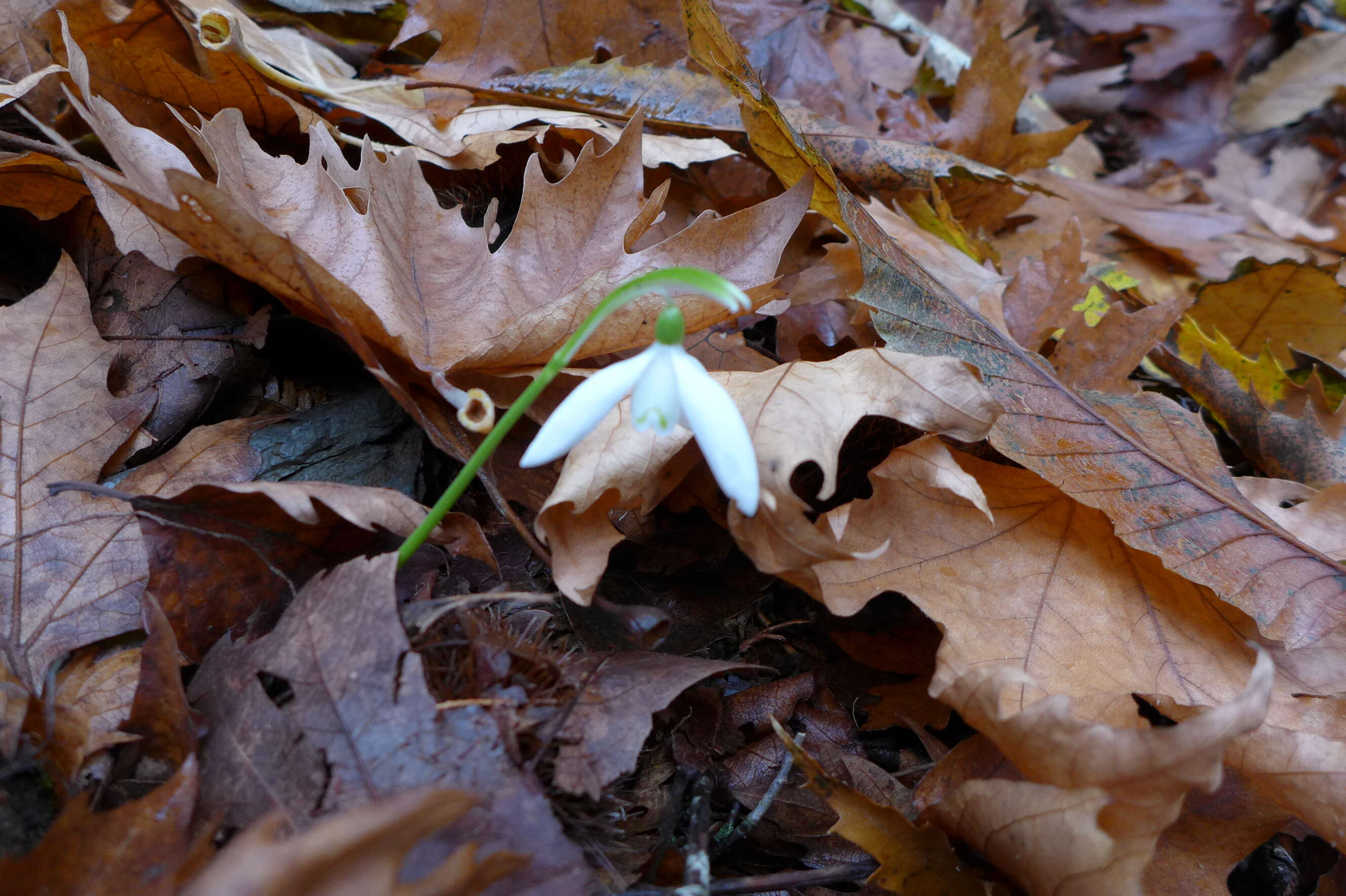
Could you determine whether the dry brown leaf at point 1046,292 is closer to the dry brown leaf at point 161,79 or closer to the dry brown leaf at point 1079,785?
the dry brown leaf at point 1079,785

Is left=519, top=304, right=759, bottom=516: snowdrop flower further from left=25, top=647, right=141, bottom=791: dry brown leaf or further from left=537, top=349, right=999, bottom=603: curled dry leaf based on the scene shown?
left=25, top=647, right=141, bottom=791: dry brown leaf

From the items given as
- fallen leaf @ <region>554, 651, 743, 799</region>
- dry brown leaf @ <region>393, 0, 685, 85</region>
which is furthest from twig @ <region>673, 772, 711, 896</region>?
dry brown leaf @ <region>393, 0, 685, 85</region>

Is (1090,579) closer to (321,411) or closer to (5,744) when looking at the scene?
(321,411)

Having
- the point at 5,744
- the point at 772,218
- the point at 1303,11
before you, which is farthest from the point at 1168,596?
the point at 1303,11

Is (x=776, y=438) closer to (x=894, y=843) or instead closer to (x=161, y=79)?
(x=894, y=843)

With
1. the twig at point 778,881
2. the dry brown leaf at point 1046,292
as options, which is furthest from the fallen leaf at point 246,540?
the dry brown leaf at point 1046,292

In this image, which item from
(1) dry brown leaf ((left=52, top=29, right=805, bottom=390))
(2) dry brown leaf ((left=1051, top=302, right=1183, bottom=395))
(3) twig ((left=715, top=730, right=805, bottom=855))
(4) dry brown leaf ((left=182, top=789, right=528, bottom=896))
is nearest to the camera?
(4) dry brown leaf ((left=182, top=789, right=528, bottom=896))

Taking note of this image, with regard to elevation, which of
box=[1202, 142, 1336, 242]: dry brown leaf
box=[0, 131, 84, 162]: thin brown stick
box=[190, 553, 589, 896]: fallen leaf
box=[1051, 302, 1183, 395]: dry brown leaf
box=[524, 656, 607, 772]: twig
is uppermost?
box=[0, 131, 84, 162]: thin brown stick

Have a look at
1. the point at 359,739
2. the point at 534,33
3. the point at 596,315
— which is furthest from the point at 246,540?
the point at 534,33
